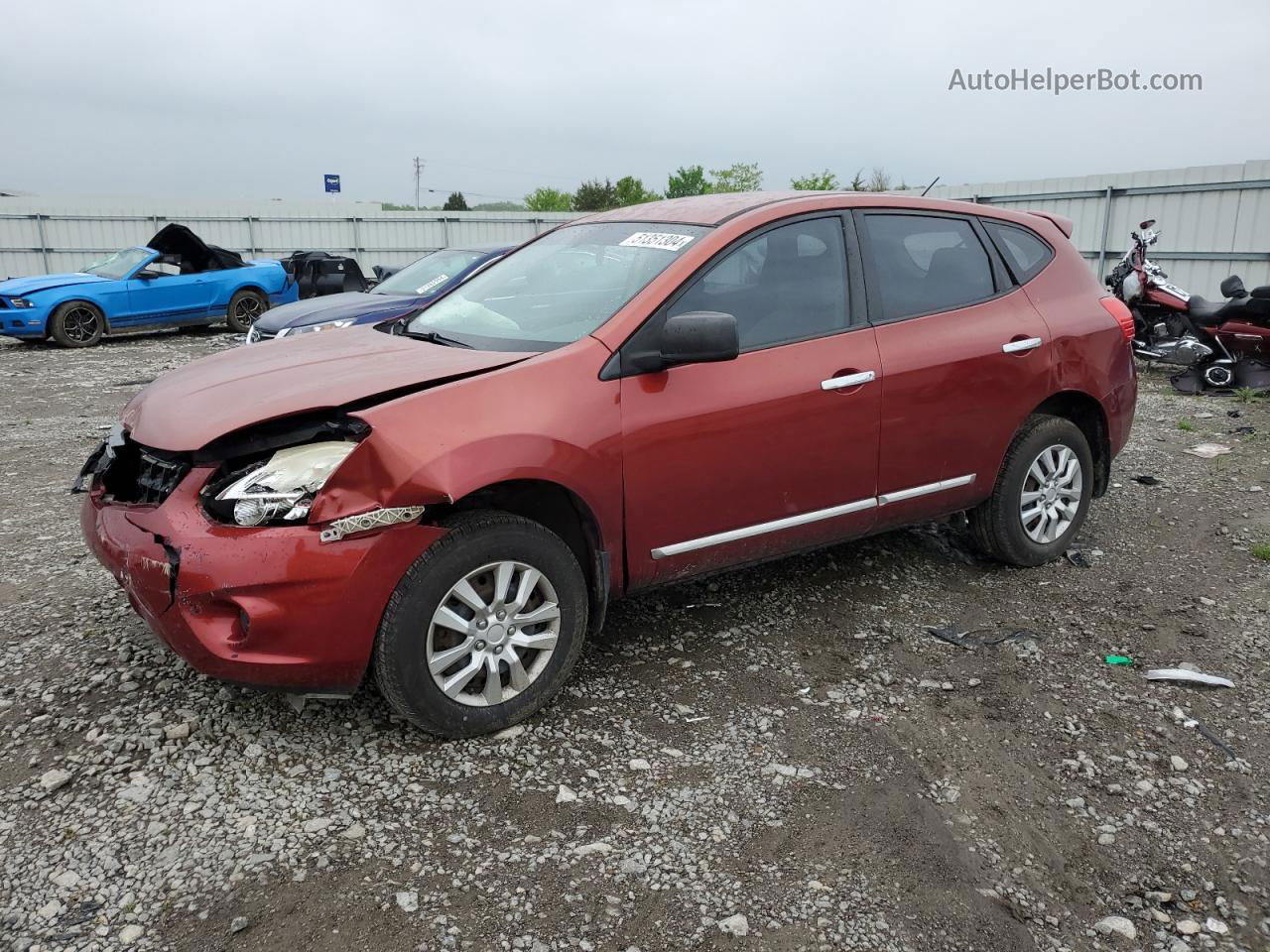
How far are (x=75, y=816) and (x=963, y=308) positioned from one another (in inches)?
153

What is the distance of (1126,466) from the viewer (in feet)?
23.0

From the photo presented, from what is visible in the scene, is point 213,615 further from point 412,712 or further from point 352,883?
point 352,883

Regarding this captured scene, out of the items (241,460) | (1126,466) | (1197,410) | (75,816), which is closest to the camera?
(75,816)

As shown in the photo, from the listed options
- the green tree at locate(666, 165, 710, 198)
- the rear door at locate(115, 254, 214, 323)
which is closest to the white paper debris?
the rear door at locate(115, 254, 214, 323)

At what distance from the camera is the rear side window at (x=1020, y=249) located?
4.58 meters

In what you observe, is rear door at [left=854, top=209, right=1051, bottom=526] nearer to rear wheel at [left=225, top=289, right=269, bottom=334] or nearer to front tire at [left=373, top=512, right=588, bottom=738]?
front tire at [left=373, top=512, right=588, bottom=738]

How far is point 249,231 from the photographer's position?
23.7 meters

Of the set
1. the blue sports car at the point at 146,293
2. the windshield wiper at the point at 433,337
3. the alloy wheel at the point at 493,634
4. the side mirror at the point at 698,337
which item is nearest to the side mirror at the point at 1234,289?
the side mirror at the point at 698,337

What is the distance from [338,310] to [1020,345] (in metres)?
6.51

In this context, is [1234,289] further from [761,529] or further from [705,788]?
[705,788]

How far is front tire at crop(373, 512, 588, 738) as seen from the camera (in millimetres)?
3006

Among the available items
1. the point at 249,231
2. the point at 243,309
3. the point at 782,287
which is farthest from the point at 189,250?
the point at 782,287

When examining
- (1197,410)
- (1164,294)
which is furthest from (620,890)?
(1164,294)

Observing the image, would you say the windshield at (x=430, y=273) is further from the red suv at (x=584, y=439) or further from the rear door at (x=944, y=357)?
the rear door at (x=944, y=357)
